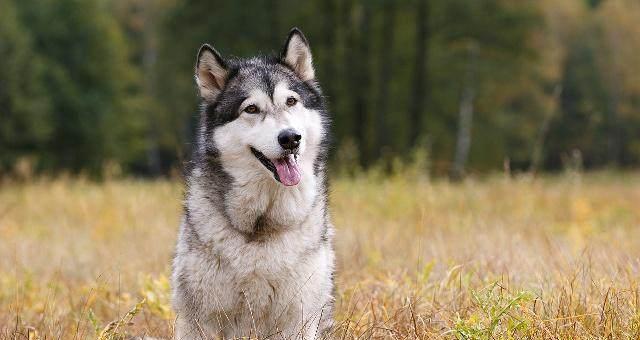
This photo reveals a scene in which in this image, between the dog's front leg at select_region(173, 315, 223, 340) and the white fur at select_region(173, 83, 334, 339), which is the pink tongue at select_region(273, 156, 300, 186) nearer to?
the white fur at select_region(173, 83, 334, 339)

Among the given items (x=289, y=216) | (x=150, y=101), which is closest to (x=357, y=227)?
(x=289, y=216)

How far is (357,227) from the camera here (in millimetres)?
8266

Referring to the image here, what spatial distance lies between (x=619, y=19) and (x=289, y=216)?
135 feet

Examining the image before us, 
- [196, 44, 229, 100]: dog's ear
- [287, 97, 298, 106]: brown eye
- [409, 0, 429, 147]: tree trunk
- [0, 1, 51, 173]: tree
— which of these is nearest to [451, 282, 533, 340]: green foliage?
[287, 97, 298, 106]: brown eye

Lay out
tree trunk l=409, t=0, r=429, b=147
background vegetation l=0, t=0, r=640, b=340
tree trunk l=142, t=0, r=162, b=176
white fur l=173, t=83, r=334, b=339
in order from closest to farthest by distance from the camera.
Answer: white fur l=173, t=83, r=334, b=339 → background vegetation l=0, t=0, r=640, b=340 → tree trunk l=409, t=0, r=429, b=147 → tree trunk l=142, t=0, r=162, b=176

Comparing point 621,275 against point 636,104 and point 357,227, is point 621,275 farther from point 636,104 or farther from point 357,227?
point 636,104

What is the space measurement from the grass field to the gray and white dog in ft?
0.97

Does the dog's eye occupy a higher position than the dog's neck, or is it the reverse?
the dog's eye

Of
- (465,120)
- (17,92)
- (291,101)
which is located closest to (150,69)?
(17,92)

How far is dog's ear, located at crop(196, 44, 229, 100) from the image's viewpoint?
4021 millimetres

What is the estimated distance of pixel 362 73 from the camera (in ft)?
88.1

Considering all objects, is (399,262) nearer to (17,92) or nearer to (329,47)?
(329,47)

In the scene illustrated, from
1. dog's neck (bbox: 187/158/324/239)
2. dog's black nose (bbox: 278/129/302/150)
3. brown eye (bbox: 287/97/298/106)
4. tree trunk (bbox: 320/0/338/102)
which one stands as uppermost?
tree trunk (bbox: 320/0/338/102)

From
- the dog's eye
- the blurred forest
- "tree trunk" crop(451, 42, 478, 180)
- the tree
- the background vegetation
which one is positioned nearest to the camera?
the dog's eye
